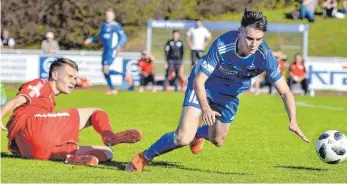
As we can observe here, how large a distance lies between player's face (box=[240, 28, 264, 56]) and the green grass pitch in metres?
1.30

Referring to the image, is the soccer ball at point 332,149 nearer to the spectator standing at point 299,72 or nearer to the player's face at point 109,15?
the player's face at point 109,15

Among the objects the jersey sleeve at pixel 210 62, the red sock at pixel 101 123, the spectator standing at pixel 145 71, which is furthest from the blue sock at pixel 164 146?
the spectator standing at pixel 145 71

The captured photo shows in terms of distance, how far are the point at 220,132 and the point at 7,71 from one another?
2192 centimetres

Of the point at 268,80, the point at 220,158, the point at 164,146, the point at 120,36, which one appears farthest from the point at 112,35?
the point at 164,146

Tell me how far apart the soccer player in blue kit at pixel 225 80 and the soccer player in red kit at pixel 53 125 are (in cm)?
76

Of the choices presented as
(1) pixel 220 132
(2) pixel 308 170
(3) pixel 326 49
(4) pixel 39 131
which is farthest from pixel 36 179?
(3) pixel 326 49

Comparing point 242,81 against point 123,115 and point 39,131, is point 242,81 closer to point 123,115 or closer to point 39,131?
point 39,131

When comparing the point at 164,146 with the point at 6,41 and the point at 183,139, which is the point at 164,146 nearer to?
the point at 183,139

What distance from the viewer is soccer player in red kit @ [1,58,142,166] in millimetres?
9516

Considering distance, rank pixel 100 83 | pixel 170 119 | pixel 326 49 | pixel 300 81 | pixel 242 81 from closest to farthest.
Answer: pixel 242 81 → pixel 170 119 → pixel 300 81 → pixel 100 83 → pixel 326 49

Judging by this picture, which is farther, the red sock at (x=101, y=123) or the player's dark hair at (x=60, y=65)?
the player's dark hair at (x=60, y=65)

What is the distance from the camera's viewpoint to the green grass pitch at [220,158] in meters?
8.61

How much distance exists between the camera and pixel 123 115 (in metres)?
16.9

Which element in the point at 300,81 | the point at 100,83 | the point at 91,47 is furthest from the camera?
the point at 91,47
